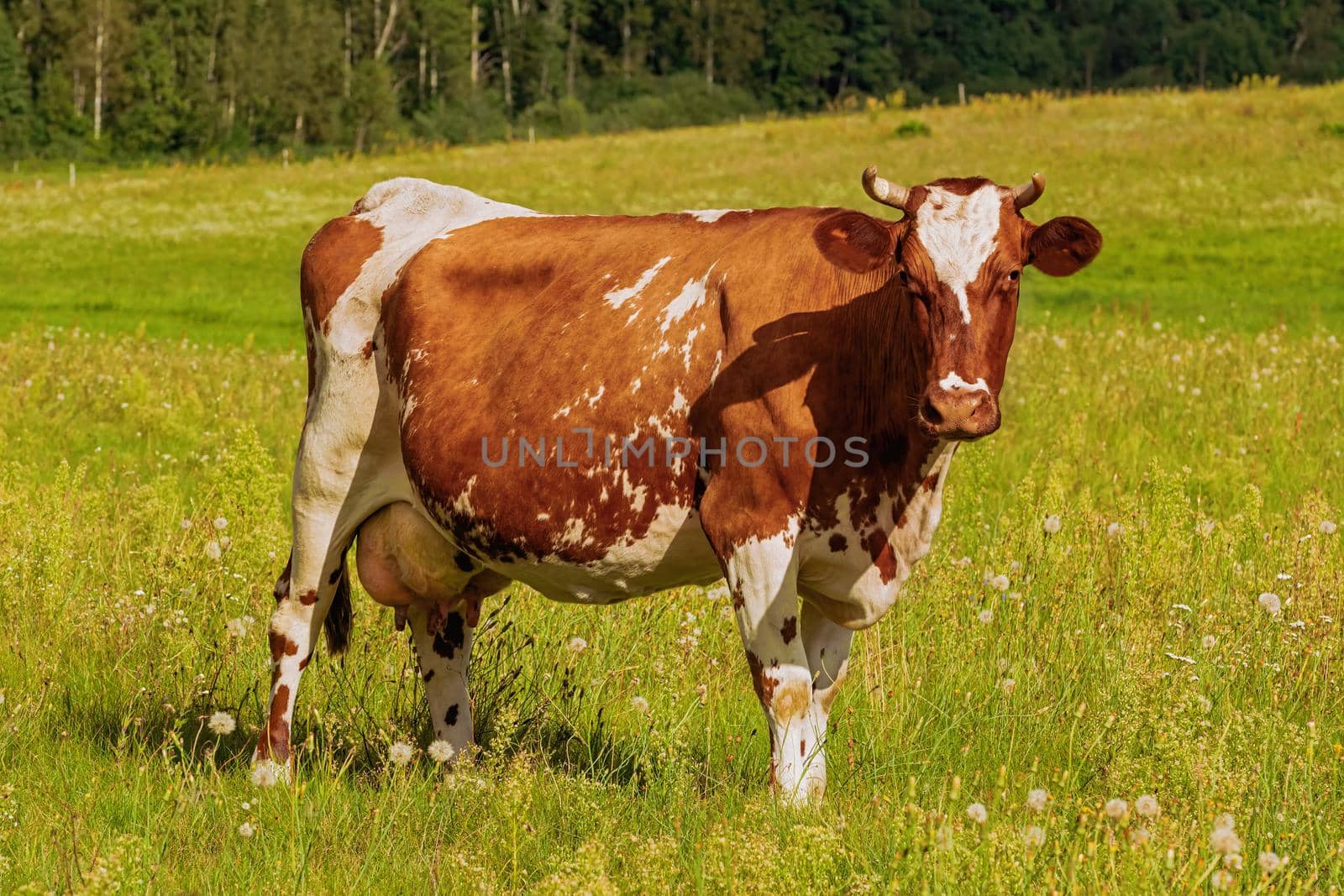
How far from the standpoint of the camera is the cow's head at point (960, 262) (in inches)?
180

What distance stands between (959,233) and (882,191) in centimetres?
29

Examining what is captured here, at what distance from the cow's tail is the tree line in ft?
219

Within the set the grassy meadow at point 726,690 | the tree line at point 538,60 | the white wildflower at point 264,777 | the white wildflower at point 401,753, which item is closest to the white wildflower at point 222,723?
the grassy meadow at point 726,690

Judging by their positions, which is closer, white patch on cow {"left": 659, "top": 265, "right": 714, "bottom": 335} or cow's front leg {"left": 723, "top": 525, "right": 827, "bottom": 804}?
cow's front leg {"left": 723, "top": 525, "right": 827, "bottom": 804}

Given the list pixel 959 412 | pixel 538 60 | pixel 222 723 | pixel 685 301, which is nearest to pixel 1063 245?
pixel 959 412

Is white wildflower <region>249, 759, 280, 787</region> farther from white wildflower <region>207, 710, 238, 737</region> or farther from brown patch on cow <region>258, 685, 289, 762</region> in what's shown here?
brown patch on cow <region>258, 685, 289, 762</region>

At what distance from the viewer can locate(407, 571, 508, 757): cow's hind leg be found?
666 centimetres

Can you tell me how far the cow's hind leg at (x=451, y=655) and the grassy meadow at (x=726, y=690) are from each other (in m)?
0.15

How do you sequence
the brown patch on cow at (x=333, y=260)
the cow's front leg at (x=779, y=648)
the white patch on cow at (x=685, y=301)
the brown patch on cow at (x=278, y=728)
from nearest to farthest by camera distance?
the cow's front leg at (x=779, y=648), the white patch on cow at (x=685, y=301), the brown patch on cow at (x=278, y=728), the brown patch on cow at (x=333, y=260)

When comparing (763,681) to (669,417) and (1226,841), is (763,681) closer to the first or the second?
(669,417)

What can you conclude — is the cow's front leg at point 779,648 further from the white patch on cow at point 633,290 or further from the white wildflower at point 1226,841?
the white wildflower at point 1226,841

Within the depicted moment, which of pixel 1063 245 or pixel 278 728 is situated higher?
pixel 1063 245

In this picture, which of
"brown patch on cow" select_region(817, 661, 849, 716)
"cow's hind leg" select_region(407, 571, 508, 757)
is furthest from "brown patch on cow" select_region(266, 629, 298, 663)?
"brown patch on cow" select_region(817, 661, 849, 716)

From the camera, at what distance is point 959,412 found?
14.8 ft
